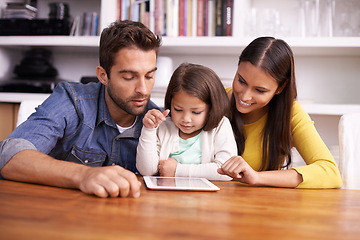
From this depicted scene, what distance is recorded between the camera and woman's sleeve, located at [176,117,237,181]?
50.5 inches

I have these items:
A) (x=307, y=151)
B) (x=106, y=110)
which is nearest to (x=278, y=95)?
(x=307, y=151)

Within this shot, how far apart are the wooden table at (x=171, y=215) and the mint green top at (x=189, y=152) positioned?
48cm

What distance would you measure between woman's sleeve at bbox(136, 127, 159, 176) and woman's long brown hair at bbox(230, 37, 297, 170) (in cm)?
47

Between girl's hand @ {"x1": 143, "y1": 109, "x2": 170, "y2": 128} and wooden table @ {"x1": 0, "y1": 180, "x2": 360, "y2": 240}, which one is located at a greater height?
girl's hand @ {"x1": 143, "y1": 109, "x2": 170, "y2": 128}

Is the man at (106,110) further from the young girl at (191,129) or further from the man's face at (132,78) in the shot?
the young girl at (191,129)

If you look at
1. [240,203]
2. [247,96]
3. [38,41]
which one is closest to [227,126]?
[247,96]

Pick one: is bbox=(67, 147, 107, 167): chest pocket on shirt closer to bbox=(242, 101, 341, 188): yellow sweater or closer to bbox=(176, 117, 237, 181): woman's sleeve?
bbox=(176, 117, 237, 181): woman's sleeve

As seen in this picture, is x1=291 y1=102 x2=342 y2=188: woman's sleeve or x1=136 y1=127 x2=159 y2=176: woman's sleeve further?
x1=136 y1=127 x2=159 y2=176: woman's sleeve

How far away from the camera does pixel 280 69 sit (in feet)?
4.70

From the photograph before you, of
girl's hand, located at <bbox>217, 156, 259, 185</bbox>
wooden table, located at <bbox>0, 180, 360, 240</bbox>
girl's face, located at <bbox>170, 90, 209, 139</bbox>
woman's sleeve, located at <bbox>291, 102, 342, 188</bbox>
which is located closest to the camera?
wooden table, located at <bbox>0, 180, 360, 240</bbox>

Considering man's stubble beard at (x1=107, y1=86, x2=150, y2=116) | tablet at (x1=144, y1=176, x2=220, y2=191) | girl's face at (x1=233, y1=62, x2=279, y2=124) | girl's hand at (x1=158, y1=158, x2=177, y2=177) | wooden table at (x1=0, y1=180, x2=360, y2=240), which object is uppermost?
girl's face at (x1=233, y1=62, x2=279, y2=124)

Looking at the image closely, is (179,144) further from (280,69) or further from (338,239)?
(338,239)

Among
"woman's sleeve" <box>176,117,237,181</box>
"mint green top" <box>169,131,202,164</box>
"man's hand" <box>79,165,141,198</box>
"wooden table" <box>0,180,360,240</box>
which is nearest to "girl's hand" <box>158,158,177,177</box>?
"woman's sleeve" <box>176,117,237,181</box>

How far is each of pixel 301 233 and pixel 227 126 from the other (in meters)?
Result: 0.86
